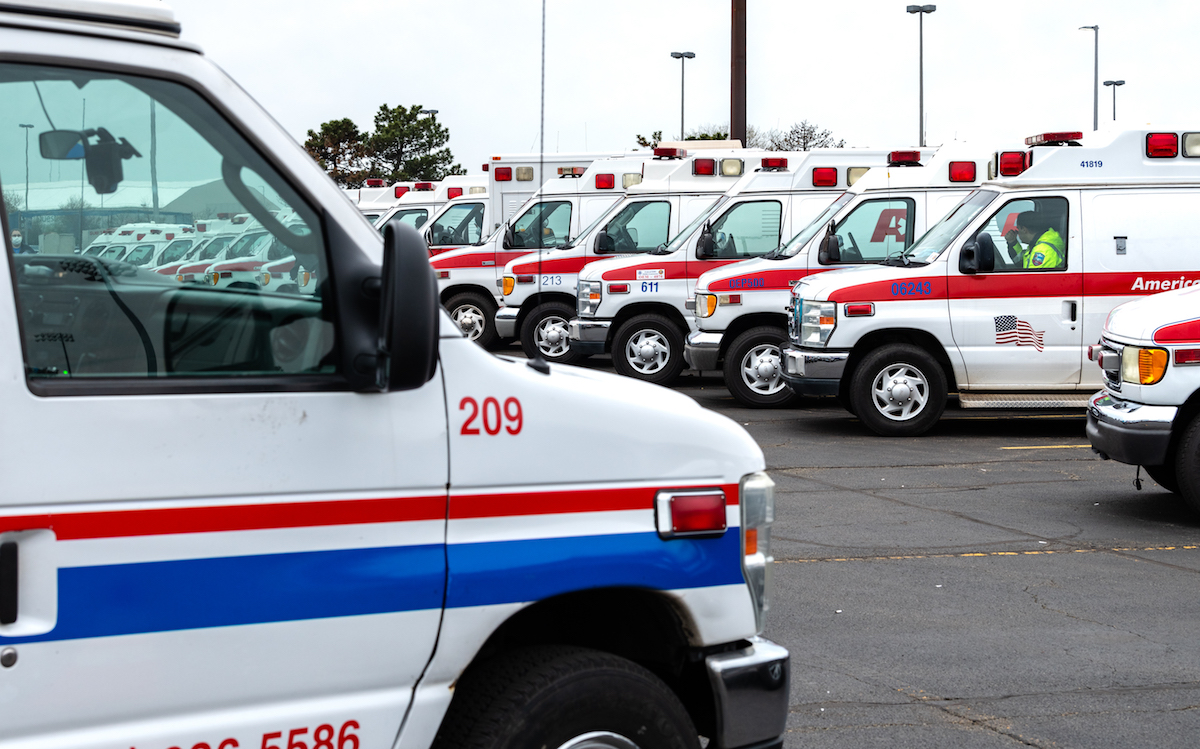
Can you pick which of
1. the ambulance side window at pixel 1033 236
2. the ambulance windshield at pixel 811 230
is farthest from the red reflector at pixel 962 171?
the ambulance side window at pixel 1033 236

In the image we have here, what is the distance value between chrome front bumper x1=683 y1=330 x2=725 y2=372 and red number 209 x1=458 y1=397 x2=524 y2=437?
36.3ft

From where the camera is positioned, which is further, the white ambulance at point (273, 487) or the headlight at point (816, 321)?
the headlight at point (816, 321)

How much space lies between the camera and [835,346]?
38.0 ft

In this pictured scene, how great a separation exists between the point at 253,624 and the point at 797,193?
13131mm

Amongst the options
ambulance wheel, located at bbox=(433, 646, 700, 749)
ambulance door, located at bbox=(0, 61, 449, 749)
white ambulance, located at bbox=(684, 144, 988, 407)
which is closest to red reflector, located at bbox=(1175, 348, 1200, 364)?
white ambulance, located at bbox=(684, 144, 988, 407)

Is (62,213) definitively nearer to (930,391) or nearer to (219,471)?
(219,471)

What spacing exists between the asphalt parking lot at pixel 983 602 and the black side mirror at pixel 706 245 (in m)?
4.56

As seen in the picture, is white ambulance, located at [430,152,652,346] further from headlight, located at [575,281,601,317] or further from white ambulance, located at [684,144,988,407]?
white ambulance, located at [684,144,988,407]

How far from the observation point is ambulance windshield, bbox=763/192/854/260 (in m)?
13.6

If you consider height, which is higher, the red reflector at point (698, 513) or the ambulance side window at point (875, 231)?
the ambulance side window at point (875, 231)

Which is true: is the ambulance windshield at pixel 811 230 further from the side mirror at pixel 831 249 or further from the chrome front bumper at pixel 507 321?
the chrome front bumper at pixel 507 321

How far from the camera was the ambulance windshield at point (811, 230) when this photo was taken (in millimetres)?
13602

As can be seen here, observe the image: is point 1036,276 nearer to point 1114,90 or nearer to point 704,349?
point 704,349

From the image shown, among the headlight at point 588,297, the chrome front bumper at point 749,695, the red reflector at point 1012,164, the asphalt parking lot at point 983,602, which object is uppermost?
the red reflector at point 1012,164
